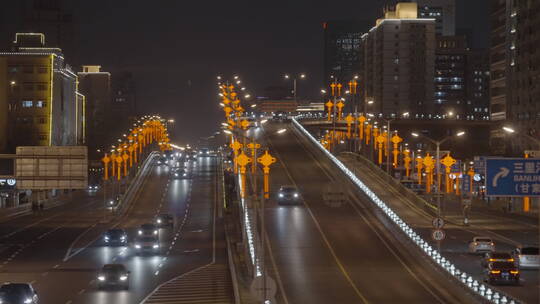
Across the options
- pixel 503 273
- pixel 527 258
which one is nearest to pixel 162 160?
pixel 527 258

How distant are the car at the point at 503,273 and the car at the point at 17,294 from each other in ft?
67.7

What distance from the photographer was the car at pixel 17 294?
132ft

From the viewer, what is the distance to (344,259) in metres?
59.1

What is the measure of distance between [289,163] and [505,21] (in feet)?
191

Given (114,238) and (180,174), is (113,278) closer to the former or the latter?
(114,238)

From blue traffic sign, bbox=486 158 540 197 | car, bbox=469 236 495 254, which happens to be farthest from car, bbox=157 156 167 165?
blue traffic sign, bbox=486 158 540 197

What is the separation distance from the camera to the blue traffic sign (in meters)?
34.3

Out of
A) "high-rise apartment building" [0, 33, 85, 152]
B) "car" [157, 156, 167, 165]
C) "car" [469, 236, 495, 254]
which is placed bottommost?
"car" [469, 236, 495, 254]

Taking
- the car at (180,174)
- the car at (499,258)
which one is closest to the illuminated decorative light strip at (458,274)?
the car at (499,258)

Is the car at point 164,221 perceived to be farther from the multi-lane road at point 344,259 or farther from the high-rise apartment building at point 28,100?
the high-rise apartment building at point 28,100

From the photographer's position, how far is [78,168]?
68500 millimetres

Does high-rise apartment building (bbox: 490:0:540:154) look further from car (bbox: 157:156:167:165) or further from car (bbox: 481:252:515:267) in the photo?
car (bbox: 481:252:515:267)

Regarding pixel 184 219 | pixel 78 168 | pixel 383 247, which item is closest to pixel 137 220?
pixel 184 219

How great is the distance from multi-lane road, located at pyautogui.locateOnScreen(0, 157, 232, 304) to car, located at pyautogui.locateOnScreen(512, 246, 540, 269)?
14.8 meters
